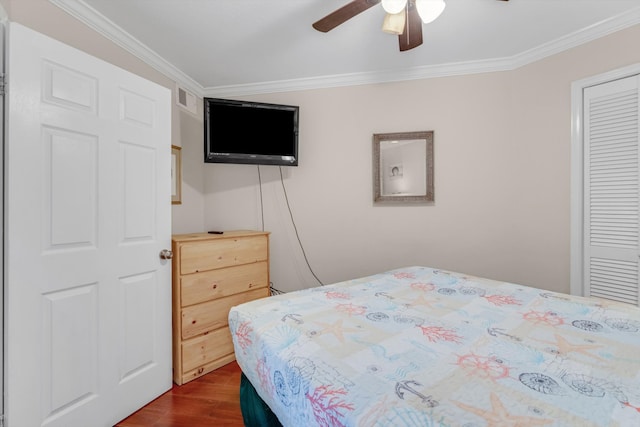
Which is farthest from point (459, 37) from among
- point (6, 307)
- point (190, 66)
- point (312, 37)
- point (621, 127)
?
point (6, 307)

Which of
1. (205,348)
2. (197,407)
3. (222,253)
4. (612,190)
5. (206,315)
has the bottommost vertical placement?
(197,407)

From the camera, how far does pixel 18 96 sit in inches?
50.9

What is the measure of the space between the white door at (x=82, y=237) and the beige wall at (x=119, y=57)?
0.37 metres

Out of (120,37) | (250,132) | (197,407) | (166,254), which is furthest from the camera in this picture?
(250,132)

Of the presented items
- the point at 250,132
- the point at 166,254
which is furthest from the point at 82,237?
the point at 250,132

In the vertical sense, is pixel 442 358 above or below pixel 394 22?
below

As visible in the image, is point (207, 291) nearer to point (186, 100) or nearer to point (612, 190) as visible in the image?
point (186, 100)

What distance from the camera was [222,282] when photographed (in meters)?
2.30

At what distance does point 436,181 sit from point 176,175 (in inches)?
93.6

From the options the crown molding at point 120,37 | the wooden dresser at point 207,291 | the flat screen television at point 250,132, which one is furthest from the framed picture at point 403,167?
the crown molding at point 120,37

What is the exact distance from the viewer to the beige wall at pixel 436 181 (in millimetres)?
A: 2404

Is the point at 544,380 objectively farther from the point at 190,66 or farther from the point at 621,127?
the point at 190,66

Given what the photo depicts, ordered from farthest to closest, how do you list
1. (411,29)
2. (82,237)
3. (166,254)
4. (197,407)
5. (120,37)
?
1. (120,37)
2. (166,254)
3. (197,407)
4. (411,29)
5. (82,237)

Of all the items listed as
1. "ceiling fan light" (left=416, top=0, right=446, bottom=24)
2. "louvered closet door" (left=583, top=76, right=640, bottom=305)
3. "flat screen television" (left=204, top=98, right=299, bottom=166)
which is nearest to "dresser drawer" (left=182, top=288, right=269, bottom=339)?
"flat screen television" (left=204, top=98, right=299, bottom=166)
